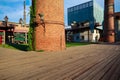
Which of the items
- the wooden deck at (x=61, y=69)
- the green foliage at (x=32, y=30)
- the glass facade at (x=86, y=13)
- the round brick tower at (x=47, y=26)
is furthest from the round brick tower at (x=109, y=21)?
the wooden deck at (x=61, y=69)

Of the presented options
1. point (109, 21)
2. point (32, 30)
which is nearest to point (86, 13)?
point (109, 21)

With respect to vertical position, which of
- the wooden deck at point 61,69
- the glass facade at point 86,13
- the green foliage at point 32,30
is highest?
the glass facade at point 86,13

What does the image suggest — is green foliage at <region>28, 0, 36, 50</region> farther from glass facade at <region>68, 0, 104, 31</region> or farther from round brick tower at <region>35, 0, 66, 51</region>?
glass facade at <region>68, 0, 104, 31</region>

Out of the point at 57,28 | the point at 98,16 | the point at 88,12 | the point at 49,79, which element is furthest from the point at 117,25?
the point at 49,79

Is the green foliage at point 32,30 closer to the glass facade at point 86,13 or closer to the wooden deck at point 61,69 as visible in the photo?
the wooden deck at point 61,69

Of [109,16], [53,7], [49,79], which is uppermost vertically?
[109,16]

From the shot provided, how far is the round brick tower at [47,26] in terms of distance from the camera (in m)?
13.9

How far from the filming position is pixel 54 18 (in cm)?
1430

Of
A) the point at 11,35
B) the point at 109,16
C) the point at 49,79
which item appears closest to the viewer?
the point at 49,79

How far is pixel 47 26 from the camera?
1397 cm

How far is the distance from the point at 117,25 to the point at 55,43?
3787cm

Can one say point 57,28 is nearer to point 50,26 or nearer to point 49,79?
point 50,26

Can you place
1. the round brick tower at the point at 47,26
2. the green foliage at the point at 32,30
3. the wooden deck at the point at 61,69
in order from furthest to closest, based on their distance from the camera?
the green foliage at the point at 32,30 → the round brick tower at the point at 47,26 → the wooden deck at the point at 61,69

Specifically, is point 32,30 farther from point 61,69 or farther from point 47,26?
point 61,69
